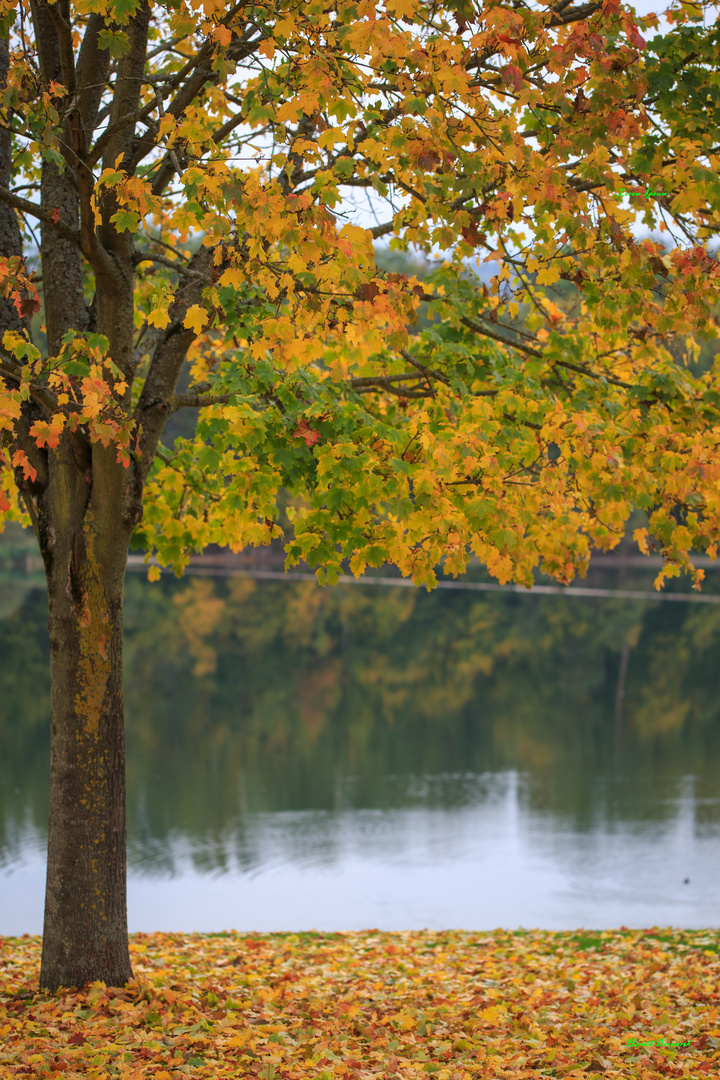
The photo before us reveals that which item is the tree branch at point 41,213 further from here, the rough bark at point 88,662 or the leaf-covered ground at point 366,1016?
the leaf-covered ground at point 366,1016

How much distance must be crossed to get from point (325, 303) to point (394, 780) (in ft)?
57.4

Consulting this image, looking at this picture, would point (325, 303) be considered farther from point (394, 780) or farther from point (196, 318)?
point (394, 780)

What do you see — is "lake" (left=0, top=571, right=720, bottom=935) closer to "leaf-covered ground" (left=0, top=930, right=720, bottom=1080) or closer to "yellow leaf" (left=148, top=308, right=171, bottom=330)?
"leaf-covered ground" (left=0, top=930, right=720, bottom=1080)

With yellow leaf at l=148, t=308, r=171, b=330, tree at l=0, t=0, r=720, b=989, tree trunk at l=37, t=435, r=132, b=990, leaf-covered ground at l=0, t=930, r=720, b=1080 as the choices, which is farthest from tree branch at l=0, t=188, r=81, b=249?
leaf-covered ground at l=0, t=930, r=720, b=1080

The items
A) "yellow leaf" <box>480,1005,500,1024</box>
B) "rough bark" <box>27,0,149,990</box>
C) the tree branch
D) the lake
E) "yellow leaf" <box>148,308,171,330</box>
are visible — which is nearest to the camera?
"yellow leaf" <box>148,308,171,330</box>

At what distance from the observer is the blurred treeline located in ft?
67.4

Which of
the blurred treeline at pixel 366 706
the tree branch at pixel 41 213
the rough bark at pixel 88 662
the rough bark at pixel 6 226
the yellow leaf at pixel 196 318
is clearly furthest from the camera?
the blurred treeline at pixel 366 706

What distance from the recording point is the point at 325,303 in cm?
561

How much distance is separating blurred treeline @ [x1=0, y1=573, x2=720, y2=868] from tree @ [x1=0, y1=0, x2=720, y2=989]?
456 inches

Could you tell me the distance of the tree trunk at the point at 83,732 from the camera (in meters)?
6.40

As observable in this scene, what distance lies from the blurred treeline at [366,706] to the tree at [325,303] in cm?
1159

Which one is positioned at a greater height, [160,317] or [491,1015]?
[160,317]

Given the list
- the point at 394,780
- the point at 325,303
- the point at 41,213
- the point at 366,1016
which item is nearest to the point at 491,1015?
the point at 366,1016

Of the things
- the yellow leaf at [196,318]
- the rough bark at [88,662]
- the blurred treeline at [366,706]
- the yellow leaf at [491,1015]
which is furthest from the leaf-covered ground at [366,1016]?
the blurred treeline at [366,706]
